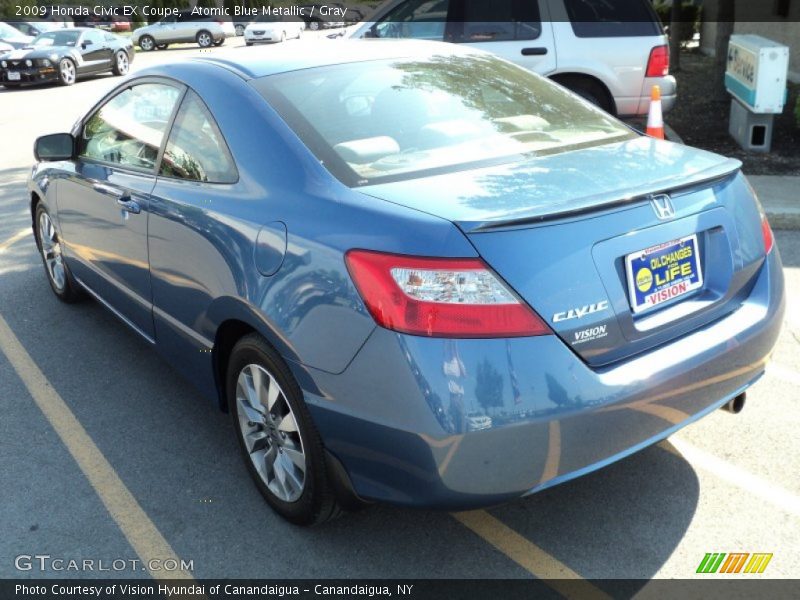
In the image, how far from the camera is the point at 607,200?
2707mm

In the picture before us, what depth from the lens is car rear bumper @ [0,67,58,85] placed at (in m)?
20.8

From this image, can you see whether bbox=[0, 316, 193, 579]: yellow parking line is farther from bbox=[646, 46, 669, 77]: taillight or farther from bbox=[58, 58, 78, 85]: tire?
bbox=[58, 58, 78, 85]: tire

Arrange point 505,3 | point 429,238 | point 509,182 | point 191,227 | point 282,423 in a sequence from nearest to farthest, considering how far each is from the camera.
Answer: point 429,238
point 509,182
point 282,423
point 191,227
point 505,3

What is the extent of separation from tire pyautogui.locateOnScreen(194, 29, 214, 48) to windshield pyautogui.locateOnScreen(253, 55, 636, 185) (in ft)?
122

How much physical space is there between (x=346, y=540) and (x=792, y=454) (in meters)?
1.86

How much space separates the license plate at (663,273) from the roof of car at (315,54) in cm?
163

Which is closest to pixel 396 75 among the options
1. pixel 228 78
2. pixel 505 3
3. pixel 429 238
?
pixel 228 78

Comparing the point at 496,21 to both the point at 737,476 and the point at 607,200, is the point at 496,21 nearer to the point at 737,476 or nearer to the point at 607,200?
the point at 737,476

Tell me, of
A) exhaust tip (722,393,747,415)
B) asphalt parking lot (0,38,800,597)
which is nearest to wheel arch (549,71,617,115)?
asphalt parking lot (0,38,800,597)

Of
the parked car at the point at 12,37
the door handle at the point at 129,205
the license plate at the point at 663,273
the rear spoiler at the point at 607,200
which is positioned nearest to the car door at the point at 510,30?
the door handle at the point at 129,205

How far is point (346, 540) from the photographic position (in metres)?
3.20

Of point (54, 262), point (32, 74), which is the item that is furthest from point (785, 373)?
point (32, 74)

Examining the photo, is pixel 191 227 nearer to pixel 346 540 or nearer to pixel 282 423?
pixel 282 423

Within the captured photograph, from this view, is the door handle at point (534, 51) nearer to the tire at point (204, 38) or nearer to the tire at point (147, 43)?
the tire at point (204, 38)
